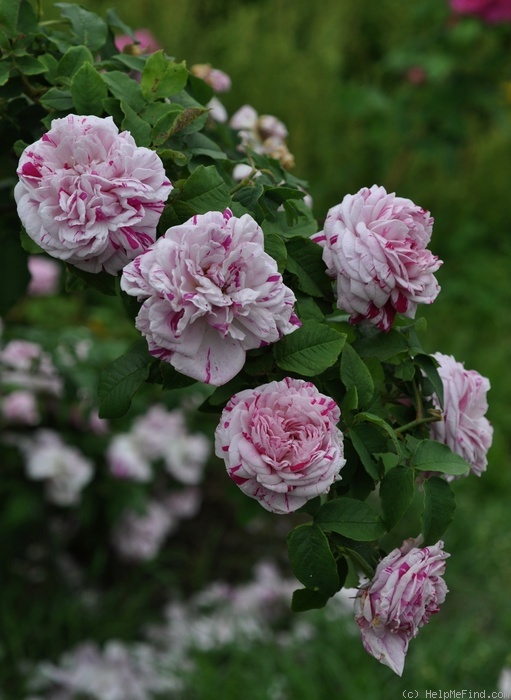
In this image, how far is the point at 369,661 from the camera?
6.95 ft

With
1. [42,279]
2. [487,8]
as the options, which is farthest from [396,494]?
[487,8]

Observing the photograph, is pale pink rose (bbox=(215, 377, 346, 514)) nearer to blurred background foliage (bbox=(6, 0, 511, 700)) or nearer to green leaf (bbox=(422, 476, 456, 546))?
green leaf (bbox=(422, 476, 456, 546))

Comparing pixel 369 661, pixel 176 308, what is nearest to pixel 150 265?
pixel 176 308

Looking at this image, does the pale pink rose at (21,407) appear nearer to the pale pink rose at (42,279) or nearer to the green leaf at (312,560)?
the pale pink rose at (42,279)

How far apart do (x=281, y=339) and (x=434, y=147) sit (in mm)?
3246

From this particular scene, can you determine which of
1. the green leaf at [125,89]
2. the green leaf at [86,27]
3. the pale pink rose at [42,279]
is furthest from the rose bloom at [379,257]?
the pale pink rose at [42,279]

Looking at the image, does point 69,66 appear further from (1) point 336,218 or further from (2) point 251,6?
(2) point 251,6

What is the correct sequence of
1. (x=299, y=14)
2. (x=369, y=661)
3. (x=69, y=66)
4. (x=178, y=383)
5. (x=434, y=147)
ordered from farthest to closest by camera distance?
1. (x=299, y=14)
2. (x=434, y=147)
3. (x=369, y=661)
4. (x=69, y=66)
5. (x=178, y=383)

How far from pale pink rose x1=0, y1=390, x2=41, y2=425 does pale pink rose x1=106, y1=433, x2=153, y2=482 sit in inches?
7.9

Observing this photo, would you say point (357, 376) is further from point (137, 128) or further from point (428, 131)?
point (428, 131)

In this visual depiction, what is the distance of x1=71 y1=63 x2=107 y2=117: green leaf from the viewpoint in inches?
31.2

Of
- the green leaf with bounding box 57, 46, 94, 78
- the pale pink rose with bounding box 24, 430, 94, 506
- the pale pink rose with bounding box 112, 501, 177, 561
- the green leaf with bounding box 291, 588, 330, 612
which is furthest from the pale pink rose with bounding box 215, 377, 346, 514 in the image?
the pale pink rose with bounding box 112, 501, 177, 561

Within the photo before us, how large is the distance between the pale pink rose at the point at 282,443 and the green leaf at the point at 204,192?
Answer: 0.17 meters

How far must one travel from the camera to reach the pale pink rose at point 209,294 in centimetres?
66
